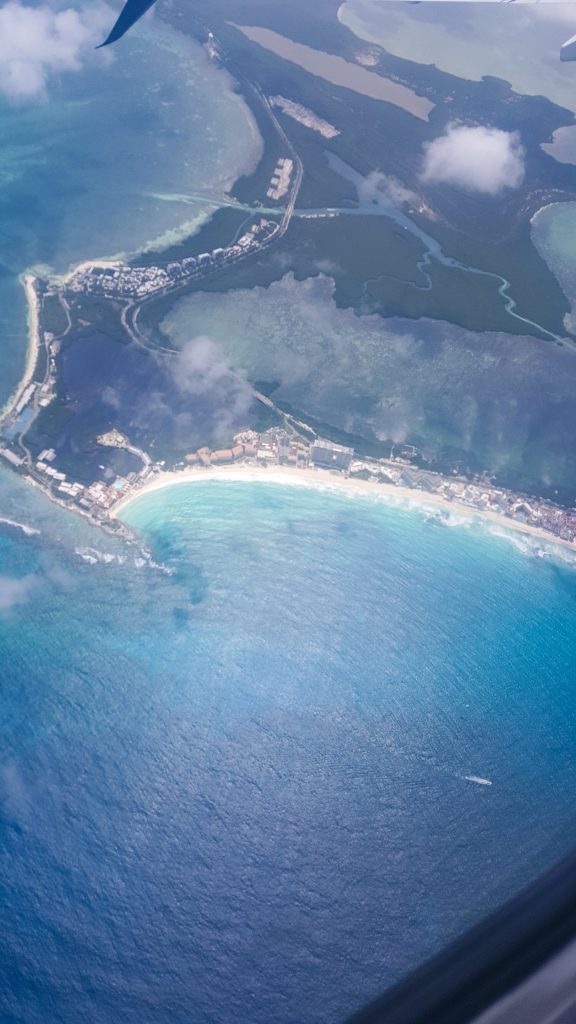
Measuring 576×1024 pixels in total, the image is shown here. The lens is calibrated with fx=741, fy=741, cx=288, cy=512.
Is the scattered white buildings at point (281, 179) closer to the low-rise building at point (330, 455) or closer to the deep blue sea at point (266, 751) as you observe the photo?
the low-rise building at point (330, 455)

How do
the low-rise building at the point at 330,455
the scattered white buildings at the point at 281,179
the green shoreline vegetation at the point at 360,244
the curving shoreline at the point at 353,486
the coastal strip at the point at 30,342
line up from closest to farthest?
the curving shoreline at the point at 353,486, the low-rise building at the point at 330,455, the coastal strip at the point at 30,342, the green shoreline vegetation at the point at 360,244, the scattered white buildings at the point at 281,179

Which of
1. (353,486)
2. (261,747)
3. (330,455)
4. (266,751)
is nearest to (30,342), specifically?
(330,455)

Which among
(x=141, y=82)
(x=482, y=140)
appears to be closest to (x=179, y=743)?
(x=482, y=140)

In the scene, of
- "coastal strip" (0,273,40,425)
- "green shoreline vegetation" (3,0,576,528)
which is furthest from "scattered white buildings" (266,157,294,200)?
"coastal strip" (0,273,40,425)

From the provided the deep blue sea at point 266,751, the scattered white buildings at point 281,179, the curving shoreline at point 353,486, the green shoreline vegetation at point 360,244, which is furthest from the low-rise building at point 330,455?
the scattered white buildings at point 281,179

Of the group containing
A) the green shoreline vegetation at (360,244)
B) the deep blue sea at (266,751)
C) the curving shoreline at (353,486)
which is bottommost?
the deep blue sea at (266,751)
